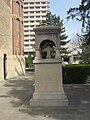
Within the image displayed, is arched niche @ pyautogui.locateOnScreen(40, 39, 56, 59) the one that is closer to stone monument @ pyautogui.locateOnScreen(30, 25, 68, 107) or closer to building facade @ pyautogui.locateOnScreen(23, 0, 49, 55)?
stone monument @ pyautogui.locateOnScreen(30, 25, 68, 107)

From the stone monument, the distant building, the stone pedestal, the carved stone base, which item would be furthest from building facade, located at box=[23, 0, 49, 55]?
the carved stone base

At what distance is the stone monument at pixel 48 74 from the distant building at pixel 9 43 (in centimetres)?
A: 1816

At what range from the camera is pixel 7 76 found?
34156 mm

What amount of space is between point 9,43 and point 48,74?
24048 mm

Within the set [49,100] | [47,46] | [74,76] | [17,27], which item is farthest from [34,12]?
[49,100]

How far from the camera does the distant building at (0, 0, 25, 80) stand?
105ft

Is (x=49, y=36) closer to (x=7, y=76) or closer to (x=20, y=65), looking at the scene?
(x=7, y=76)

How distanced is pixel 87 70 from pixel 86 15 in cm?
943

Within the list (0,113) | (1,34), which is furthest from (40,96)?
(1,34)

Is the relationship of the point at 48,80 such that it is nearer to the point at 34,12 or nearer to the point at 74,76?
the point at 74,76

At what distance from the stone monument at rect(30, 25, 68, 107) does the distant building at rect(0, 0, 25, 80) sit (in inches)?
715

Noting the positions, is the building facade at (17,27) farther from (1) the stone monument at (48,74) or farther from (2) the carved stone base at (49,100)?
(2) the carved stone base at (49,100)

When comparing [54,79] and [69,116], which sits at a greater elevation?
[54,79]

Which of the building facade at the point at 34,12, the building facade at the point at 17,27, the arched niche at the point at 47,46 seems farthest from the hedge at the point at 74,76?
the building facade at the point at 34,12
